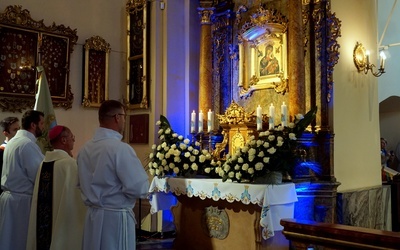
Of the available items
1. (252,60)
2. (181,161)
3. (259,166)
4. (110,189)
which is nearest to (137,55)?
(252,60)

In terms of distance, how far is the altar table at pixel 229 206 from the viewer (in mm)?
5172

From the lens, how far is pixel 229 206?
568cm

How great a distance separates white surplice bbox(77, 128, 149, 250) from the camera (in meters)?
3.46

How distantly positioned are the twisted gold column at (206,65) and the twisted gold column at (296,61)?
160 centimetres

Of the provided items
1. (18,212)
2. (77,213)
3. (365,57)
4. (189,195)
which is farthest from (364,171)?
(18,212)

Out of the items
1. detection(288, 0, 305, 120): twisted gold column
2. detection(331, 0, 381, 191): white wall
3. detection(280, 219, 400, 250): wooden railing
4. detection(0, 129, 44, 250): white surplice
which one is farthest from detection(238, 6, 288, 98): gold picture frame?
detection(280, 219, 400, 250): wooden railing

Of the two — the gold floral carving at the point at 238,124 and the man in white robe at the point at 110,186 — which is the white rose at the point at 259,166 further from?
the man in white robe at the point at 110,186

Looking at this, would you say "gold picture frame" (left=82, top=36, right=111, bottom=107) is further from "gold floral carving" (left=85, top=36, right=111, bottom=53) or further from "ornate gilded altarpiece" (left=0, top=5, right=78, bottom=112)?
"ornate gilded altarpiece" (left=0, top=5, right=78, bottom=112)

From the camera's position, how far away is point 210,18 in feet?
25.3

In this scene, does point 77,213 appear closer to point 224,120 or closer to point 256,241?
point 256,241

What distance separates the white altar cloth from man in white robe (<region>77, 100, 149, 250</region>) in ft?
6.41

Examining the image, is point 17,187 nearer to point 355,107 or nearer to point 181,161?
point 181,161

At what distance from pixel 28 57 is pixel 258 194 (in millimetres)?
4573

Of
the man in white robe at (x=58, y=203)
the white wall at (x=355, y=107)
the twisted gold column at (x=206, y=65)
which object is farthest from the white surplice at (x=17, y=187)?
the white wall at (x=355, y=107)
